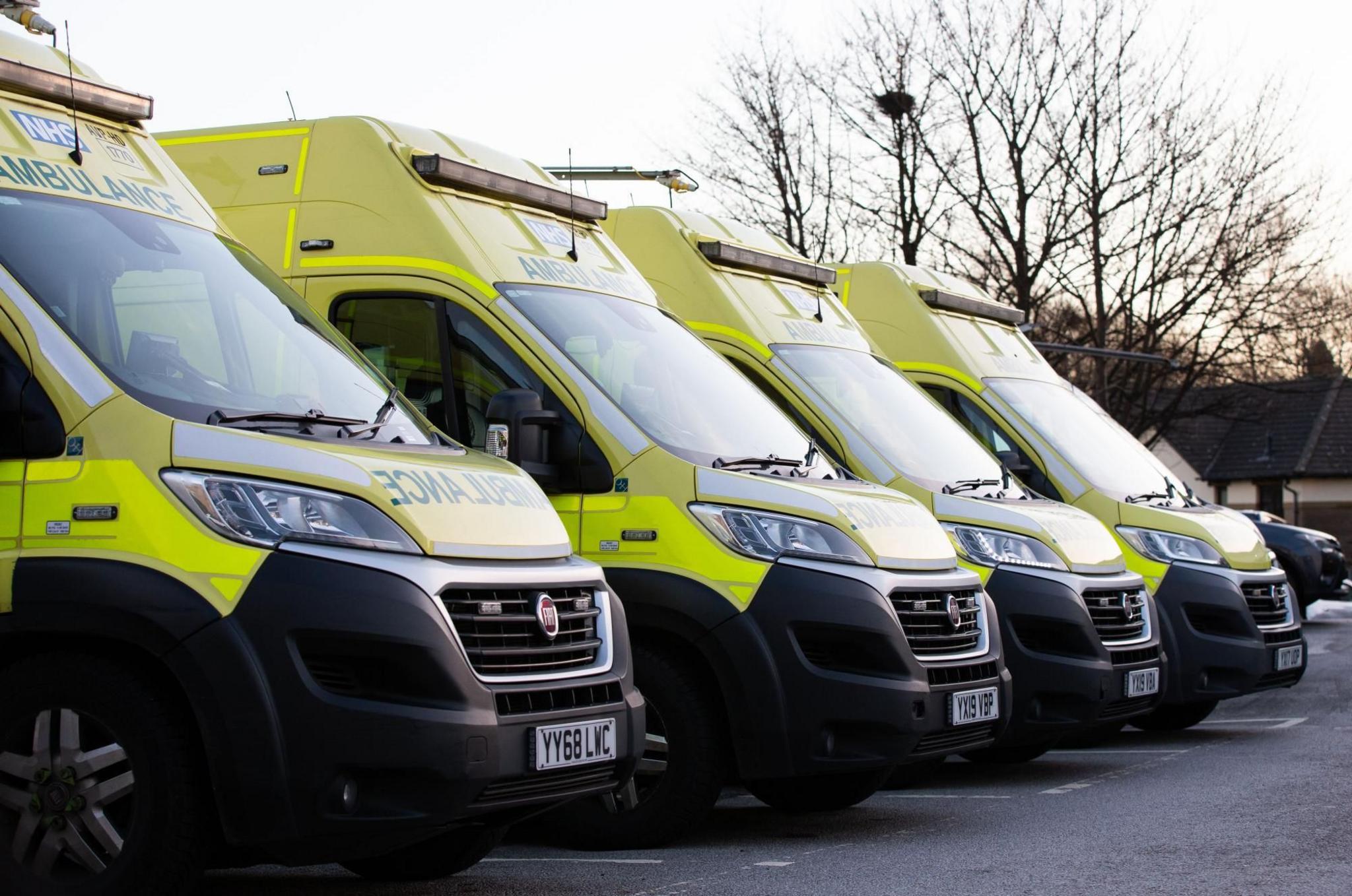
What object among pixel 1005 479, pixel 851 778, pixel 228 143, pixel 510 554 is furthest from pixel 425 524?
pixel 1005 479

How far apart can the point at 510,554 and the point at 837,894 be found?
1691mm

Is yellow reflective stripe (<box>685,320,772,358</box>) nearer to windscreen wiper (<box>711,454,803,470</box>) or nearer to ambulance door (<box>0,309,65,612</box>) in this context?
windscreen wiper (<box>711,454,803,470</box>)

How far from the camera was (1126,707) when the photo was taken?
1039 centimetres

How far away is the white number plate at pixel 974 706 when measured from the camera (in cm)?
787

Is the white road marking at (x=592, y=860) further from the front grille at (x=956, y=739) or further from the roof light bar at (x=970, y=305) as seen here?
the roof light bar at (x=970, y=305)

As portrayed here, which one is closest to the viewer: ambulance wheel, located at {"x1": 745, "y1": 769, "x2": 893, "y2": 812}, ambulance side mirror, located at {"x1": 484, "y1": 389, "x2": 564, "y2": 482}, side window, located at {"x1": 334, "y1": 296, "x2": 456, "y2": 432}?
ambulance side mirror, located at {"x1": 484, "y1": 389, "x2": 564, "y2": 482}

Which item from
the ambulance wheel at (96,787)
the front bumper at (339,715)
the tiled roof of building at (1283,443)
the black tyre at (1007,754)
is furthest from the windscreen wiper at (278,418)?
the tiled roof of building at (1283,443)

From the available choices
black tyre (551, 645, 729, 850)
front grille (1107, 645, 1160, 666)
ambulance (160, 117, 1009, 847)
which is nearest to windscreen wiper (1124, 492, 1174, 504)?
front grille (1107, 645, 1160, 666)

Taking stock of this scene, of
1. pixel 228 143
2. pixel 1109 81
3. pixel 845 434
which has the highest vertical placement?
pixel 1109 81

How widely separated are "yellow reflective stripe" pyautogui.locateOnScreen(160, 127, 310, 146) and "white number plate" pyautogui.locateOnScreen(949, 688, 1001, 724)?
13.0ft

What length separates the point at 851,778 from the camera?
27.6 feet

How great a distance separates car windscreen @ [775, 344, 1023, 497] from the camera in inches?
403

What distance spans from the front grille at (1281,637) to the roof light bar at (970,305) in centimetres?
298

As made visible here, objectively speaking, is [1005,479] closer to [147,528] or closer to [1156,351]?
[147,528]
